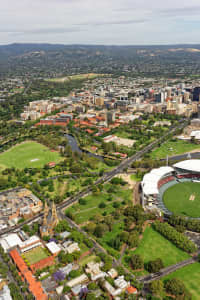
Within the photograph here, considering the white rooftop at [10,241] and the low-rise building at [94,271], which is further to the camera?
the white rooftop at [10,241]

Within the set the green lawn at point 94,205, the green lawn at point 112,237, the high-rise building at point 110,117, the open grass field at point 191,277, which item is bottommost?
the open grass field at point 191,277

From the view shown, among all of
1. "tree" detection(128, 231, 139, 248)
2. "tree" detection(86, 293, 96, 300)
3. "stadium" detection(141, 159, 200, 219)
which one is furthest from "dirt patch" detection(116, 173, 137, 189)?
"tree" detection(86, 293, 96, 300)

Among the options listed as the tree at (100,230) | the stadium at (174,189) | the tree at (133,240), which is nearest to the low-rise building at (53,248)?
the tree at (100,230)

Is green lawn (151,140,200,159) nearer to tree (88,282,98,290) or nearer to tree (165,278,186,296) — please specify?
tree (165,278,186,296)

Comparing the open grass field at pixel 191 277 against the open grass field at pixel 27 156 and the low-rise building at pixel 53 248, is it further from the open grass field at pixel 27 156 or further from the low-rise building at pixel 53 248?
the open grass field at pixel 27 156

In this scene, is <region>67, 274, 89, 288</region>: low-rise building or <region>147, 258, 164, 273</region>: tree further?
<region>147, 258, 164, 273</region>: tree

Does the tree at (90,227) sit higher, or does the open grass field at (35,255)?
the tree at (90,227)

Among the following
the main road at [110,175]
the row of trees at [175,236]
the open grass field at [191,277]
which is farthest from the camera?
the main road at [110,175]
